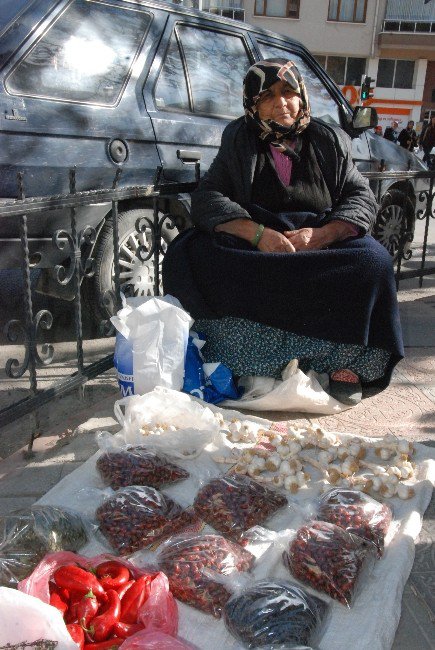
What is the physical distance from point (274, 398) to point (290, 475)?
635 millimetres

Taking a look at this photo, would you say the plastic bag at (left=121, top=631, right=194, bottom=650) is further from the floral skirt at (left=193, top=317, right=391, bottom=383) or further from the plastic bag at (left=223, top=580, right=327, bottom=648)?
the floral skirt at (left=193, top=317, right=391, bottom=383)

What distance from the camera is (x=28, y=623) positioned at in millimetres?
1464

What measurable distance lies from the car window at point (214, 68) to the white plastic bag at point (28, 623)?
3.40m

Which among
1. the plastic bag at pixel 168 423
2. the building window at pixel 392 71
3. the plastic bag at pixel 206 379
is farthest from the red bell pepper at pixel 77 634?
the building window at pixel 392 71

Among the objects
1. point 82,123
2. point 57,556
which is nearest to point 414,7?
point 82,123

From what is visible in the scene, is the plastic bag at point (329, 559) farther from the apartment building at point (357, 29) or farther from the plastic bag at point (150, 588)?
the apartment building at point (357, 29)

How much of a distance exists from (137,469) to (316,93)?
3863 millimetres

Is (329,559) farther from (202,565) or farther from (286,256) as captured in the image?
(286,256)

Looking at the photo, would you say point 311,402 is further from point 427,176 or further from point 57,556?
point 427,176

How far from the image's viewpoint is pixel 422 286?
5613mm

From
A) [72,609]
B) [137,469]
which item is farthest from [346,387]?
[72,609]

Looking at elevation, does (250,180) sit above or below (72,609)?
above

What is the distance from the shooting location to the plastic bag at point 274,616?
62.6 inches

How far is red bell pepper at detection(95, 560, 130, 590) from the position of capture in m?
1.74
